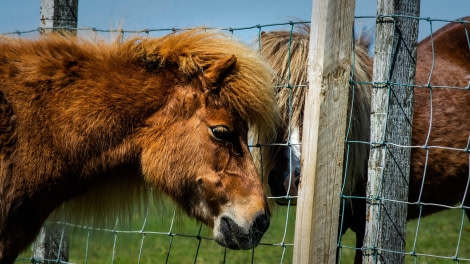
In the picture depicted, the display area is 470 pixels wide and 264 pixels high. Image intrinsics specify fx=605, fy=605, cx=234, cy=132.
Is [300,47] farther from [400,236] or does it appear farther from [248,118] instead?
[400,236]

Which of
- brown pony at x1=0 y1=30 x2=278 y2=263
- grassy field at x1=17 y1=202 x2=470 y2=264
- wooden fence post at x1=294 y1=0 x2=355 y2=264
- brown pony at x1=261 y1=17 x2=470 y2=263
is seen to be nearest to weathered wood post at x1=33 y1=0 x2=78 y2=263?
brown pony at x1=0 y1=30 x2=278 y2=263

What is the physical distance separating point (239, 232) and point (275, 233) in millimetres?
9033

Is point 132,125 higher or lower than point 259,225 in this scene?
higher

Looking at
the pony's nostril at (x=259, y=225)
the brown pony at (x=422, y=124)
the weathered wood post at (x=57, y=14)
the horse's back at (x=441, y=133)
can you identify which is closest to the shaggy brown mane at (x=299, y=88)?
the brown pony at (x=422, y=124)

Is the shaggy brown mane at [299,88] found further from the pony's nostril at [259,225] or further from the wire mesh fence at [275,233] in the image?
the pony's nostril at [259,225]

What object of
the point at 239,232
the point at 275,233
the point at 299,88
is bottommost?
the point at 275,233

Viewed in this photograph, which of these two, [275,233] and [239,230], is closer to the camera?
[239,230]

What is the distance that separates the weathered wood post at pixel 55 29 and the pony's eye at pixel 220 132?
1.59 m

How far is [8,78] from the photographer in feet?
9.98

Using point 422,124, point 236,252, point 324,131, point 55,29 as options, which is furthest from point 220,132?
point 236,252

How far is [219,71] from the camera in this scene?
310 cm

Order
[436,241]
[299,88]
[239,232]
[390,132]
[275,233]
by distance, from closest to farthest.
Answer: [390,132]
[239,232]
[299,88]
[436,241]
[275,233]

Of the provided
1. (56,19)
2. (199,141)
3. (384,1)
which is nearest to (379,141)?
(384,1)

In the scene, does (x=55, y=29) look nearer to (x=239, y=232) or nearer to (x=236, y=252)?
(x=239, y=232)
